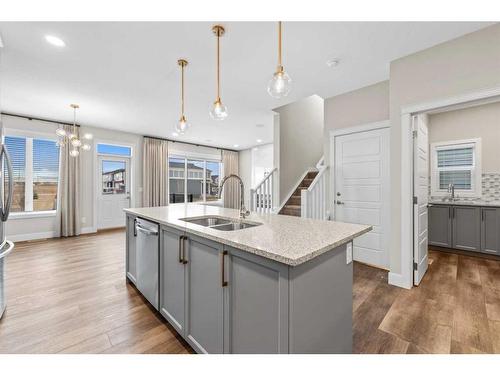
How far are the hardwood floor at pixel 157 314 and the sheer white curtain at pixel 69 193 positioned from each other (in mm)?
2033

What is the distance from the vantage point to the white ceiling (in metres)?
2.16

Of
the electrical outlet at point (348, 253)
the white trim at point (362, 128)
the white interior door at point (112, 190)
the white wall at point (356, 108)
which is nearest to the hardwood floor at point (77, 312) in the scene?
the electrical outlet at point (348, 253)

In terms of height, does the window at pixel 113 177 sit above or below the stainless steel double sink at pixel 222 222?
above

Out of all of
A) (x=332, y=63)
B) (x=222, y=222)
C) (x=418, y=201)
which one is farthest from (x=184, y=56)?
(x=418, y=201)

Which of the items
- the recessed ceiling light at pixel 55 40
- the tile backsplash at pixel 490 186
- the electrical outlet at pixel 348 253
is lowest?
the electrical outlet at pixel 348 253

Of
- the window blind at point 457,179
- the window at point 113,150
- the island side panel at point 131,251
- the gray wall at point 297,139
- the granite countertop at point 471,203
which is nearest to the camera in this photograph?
the island side panel at point 131,251

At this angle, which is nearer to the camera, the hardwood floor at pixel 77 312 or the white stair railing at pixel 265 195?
the hardwood floor at pixel 77 312

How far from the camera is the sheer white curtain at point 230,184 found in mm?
8656

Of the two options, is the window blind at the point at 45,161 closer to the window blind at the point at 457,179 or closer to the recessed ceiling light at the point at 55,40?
the recessed ceiling light at the point at 55,40

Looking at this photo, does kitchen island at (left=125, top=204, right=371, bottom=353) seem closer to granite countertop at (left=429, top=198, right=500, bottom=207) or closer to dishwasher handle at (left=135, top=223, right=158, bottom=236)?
dishwasher handle at (left=135, top=223, right=158, bottom=236)

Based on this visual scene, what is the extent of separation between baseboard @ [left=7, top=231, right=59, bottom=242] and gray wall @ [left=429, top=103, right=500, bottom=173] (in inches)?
326
